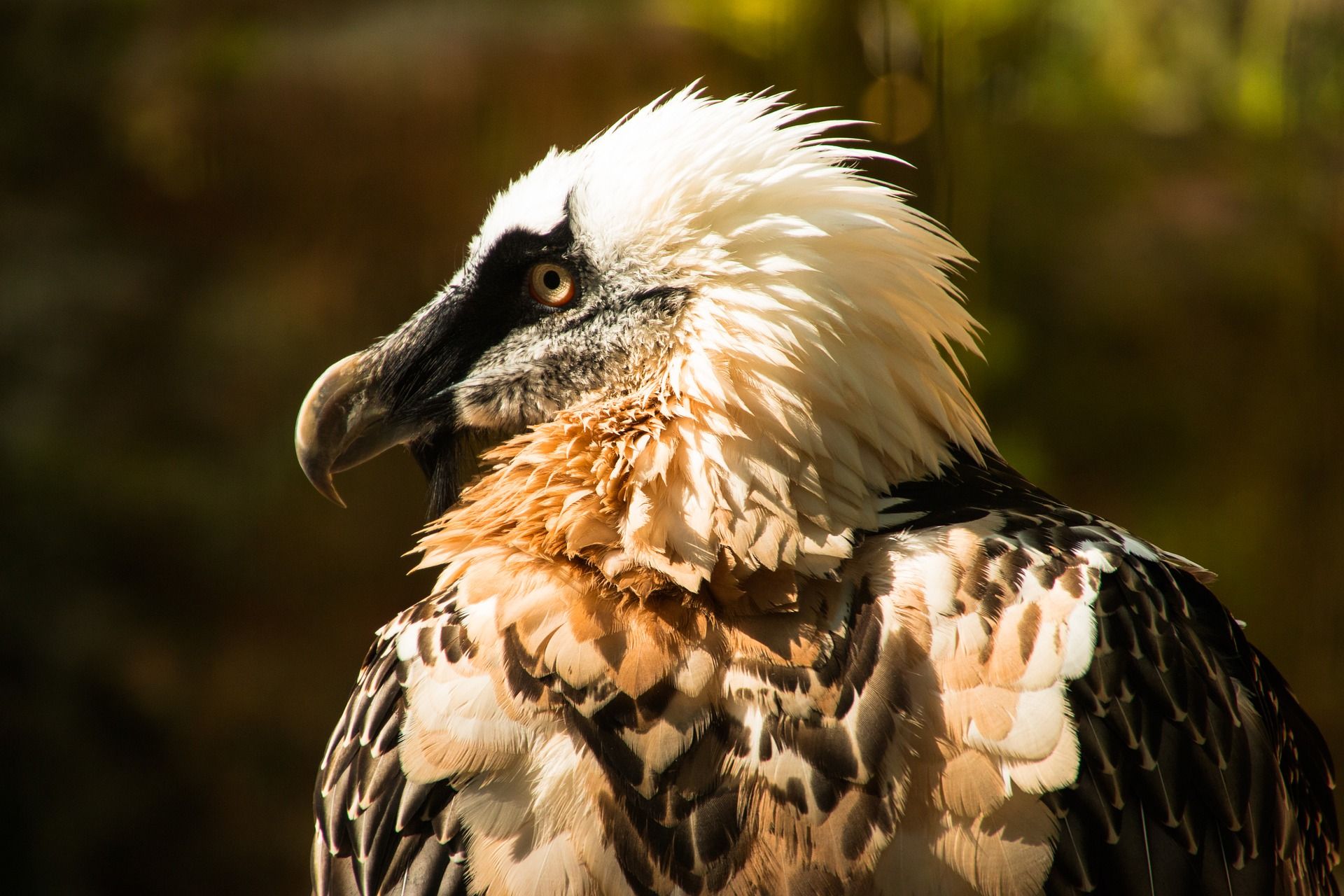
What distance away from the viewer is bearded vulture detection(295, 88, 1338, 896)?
1.43 m

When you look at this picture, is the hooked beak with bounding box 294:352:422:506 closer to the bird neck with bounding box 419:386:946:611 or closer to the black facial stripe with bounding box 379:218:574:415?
the black facial stripe with bounding box 379:218:574:415

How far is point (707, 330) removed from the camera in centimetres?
165

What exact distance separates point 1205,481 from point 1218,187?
4.47 ft

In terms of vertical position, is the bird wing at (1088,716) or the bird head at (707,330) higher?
the bird head at (707,330)

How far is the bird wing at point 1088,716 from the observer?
1.42 m

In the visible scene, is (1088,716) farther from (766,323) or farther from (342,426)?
(342,426)

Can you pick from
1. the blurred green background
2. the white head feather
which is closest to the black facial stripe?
the white head feather

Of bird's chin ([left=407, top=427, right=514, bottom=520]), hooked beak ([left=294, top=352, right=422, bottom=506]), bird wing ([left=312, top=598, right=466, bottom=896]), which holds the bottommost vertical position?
bird wing ([left=312, top=598, right=466, bottom=896])

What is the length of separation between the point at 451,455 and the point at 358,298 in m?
3.38

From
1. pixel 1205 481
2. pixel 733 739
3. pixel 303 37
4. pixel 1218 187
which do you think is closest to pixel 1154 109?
pixel 1218 187

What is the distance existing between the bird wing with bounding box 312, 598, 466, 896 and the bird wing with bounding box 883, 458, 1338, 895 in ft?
2.15

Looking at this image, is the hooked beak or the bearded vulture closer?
the bearded vulture

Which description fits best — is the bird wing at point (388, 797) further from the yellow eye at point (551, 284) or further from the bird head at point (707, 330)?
the yellow eye at point (551, 284)

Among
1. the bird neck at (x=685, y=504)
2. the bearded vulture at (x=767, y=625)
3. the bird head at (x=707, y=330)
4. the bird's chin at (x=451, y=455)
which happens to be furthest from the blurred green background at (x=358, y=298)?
the bird neck at (x=685, y=504)
